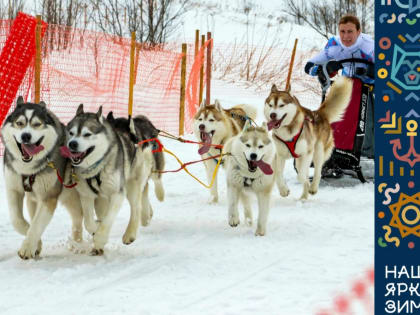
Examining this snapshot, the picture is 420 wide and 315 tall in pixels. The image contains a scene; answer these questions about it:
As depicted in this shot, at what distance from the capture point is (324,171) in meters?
6.15

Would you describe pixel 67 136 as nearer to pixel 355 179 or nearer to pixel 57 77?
pixel 355 179

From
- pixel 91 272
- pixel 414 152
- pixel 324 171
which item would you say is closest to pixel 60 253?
pixel 91 272

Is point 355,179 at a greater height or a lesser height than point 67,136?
lesser

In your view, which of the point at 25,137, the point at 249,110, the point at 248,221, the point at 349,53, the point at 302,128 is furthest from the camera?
the point at 249,110

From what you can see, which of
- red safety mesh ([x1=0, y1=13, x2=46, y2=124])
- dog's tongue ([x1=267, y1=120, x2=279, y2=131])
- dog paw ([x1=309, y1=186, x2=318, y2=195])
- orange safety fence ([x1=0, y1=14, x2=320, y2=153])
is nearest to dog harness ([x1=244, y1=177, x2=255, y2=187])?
dog's tongue ([x1=267, y1=120, x2=279, y2=131])

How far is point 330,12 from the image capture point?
16.4 meters

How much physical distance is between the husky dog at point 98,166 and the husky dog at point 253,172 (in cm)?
78

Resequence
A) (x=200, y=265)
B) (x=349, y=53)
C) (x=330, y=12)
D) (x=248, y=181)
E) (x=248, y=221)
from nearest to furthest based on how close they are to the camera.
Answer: (x=200, y=265)
(x=248, y=181)
(x=248, y=221)
(x=349, y=53)
(x=330, y=12)

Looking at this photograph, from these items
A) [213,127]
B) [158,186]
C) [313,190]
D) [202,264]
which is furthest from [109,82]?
[202,264]

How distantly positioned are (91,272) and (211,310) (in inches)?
34.7

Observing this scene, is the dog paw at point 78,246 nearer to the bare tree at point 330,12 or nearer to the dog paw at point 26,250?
the dog paw at point 26,250

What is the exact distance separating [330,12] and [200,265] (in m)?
14.3

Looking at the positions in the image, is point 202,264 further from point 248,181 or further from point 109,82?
point 109,82

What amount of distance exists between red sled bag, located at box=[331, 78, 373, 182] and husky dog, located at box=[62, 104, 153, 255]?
9.47 ft
